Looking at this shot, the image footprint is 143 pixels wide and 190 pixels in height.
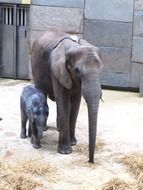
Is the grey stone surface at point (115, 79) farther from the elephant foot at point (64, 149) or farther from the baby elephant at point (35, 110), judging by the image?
the elephant foot at point (64, 149)

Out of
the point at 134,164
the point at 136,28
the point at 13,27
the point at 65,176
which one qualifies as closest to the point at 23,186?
the point at 65,176

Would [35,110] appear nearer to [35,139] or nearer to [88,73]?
[35,139]

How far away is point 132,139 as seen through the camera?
6.04 m

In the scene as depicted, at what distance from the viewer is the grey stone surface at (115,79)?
28.4ft

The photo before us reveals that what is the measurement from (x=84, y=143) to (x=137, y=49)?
305cm

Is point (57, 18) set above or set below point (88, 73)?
above

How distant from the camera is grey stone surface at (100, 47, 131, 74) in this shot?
8531 millimetres

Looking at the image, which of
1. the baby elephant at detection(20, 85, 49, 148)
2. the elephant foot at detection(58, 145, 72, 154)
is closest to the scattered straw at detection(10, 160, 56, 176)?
the elephant foot at detection(58, 145, 72, 154)

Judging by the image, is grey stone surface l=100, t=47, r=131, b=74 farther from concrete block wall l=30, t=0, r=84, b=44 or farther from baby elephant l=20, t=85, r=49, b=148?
baby elephant l=20, t=85, r=49, b=148

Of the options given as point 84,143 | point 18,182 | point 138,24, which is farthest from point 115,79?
point 18,182

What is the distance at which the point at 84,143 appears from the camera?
581 centimetres

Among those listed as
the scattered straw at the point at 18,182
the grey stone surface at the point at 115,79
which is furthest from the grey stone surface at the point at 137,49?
the scattered straw at the point at 18,182

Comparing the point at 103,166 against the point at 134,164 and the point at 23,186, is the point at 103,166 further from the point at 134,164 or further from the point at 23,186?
the point at 23,186

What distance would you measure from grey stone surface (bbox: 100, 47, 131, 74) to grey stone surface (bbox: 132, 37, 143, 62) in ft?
0.31
